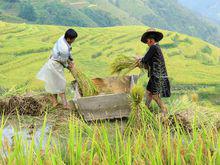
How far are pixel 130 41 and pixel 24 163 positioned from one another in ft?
98.8

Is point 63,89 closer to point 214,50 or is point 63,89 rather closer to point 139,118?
point 139,118

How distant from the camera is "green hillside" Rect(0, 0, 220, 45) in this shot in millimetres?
55719

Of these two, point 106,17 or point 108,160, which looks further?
point 106,17

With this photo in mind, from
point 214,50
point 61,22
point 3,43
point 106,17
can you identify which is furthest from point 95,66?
point 106,17

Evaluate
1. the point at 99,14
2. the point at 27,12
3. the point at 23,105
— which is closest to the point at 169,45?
the point at 27,12

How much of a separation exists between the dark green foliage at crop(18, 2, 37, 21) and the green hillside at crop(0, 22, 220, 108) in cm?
1874

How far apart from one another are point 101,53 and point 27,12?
26970 millimetres

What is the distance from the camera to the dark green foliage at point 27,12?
5350cm

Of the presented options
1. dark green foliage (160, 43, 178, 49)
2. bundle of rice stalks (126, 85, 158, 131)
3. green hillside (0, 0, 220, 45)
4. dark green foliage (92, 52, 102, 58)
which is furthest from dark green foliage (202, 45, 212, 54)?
bundle of rice stalks (126, 85, 158, 131)

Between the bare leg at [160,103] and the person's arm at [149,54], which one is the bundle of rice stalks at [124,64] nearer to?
the person's arm at [149,54]

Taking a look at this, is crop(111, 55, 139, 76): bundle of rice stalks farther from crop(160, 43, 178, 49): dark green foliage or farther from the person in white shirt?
crop(160, 43, 178, 49): dark green foliage

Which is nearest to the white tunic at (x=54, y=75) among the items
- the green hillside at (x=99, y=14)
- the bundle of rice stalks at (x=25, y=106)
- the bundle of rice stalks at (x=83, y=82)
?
the bundle of rice stalks at (x=83, y=82)

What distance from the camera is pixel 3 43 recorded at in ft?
92.5

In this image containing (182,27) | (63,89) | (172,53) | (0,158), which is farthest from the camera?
(182,27)
